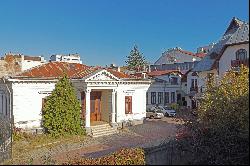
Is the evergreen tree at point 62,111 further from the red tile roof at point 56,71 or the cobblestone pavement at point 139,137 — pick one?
the cobblestone pavement at point 139,137

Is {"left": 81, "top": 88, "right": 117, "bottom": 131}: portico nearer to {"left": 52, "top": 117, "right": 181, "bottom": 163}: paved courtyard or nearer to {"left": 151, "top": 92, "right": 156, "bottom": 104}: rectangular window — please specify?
{"left": 52, "top": 117, "right": 181, "bottom": 163}: paved courtyard

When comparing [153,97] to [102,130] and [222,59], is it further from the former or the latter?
[102,130]

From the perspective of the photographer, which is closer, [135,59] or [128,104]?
[128,104]

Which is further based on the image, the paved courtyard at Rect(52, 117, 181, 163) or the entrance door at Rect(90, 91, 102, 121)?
the entrance door at Rect(90, 91, 102, 121)

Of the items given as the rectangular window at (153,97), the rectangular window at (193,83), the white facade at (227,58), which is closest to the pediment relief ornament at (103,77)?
the white facade at (227,58)

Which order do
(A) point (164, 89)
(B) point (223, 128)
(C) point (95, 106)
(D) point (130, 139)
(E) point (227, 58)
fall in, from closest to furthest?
(B) point (223, 128)
(D) point (130, 139)
(C) point (95, 106)
(E) point (227, 58)
(A) point (164, 89)

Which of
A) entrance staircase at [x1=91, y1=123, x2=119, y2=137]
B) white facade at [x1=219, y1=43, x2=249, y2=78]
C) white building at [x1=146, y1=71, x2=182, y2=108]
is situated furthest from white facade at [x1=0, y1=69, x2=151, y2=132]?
white building at [x1=146, y1=71, x2=182, y2=108]

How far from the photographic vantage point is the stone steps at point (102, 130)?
24.3 m

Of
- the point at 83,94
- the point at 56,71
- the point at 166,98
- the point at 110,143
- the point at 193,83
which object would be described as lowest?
the point at 110,143

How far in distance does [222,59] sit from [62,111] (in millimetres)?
17379

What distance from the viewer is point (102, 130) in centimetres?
2511

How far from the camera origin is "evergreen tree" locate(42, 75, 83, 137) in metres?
22.5

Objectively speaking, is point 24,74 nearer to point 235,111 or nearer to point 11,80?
point 11,80

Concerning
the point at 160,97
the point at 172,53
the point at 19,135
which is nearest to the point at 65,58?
the point at 160,97
